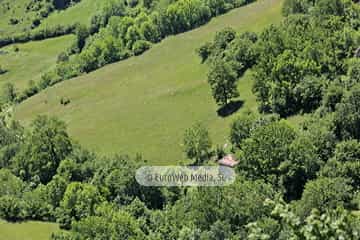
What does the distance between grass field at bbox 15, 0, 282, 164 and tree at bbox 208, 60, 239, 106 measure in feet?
9.24

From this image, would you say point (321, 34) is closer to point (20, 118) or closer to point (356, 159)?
point (356, 159)

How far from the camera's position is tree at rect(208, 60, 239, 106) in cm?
9688

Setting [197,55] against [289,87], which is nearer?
[289,87]

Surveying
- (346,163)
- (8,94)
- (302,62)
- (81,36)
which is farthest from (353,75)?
(81,36)

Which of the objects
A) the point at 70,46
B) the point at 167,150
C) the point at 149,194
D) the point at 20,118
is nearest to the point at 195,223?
the point at 149,194

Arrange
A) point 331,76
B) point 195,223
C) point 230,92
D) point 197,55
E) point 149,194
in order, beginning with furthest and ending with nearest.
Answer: point 197,55 < point 230,92 < point 331,76 < point 149,194 < point 195,223

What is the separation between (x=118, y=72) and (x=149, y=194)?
6357 cm

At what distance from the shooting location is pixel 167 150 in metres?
92.1

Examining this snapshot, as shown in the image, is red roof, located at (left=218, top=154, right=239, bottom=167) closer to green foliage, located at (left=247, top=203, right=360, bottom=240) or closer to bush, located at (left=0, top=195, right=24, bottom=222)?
bush, located at (left=0, top=195, right=24, bottom=222)

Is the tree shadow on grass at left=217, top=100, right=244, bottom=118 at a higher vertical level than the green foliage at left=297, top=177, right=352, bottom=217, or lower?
lower

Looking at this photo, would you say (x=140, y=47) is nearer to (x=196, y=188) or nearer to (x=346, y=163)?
(x=196, y=188)

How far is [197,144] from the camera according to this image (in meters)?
82.3

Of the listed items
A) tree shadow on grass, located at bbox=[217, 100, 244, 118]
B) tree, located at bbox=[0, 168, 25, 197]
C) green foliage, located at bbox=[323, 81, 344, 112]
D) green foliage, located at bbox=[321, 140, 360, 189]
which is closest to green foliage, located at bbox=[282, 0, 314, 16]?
tree shadow on grass, located at bbox=[217, 100, 244, 118]

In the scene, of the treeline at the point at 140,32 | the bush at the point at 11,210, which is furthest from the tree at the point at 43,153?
the treeline at the point at 140,32
